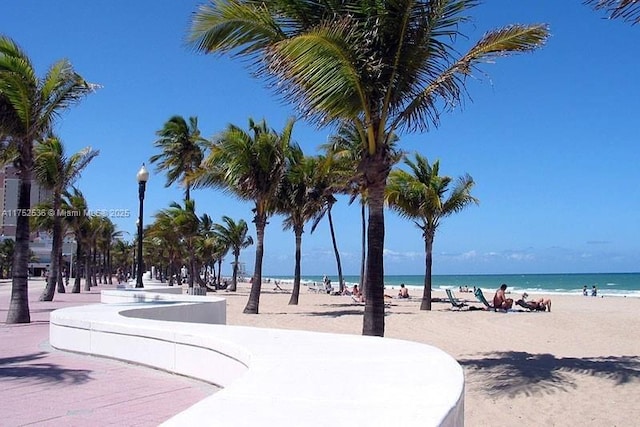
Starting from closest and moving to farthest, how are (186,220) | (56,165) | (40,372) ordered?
(40,372) < (56,165) < (186,220)

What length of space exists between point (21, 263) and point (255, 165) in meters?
8.64

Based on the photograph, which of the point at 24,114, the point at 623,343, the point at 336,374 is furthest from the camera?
the point at 623,343

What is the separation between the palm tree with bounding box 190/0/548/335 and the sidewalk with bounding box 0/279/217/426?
3463 mm

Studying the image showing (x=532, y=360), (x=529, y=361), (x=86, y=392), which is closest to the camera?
(x=86, y=392)

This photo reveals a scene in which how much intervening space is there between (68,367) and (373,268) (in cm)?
414

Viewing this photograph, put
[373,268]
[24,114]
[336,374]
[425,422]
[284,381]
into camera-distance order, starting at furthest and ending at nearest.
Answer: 1. [24,114]
2. [373,268]
3. [336,374]
4. [284,381]
5. [425,422]

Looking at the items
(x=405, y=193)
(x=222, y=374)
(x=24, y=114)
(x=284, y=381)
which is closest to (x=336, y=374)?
(x=284, y=381)

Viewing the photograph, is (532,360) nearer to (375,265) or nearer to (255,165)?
(375,265)

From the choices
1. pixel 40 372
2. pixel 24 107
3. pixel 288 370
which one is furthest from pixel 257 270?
pixel 288 370

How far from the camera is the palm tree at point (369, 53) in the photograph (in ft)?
26.7

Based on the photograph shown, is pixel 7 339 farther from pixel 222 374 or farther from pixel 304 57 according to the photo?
pixel 304 57

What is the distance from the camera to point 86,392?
5.70 meters

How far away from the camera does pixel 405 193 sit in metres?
22.5

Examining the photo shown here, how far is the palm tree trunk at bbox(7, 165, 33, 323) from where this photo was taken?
1328 centimetres
